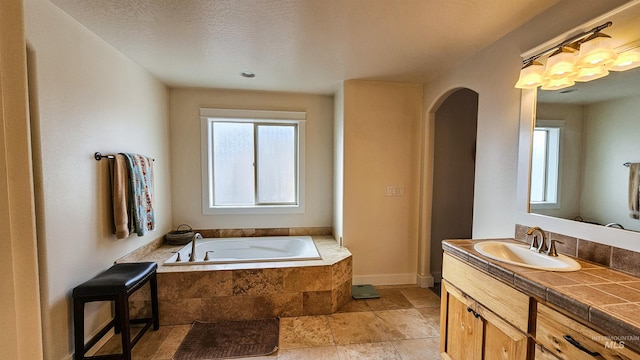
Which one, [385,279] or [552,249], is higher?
[552,249]

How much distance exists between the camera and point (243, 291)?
7.89 ft

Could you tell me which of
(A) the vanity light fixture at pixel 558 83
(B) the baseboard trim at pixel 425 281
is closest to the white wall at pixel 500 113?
(A) the vanity light fixture at pixel 558 83

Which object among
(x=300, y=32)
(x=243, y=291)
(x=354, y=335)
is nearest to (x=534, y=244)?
(x=354, y=335)

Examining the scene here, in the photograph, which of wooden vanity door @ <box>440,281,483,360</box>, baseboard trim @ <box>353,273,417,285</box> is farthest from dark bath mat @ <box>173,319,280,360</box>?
wooden vanity door @ <box>440,281,483,360</box>

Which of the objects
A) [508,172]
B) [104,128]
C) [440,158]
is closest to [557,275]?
[508,172]

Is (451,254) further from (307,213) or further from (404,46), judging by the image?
(307,213)

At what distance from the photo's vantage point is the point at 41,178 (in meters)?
1.53

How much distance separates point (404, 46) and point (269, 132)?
2.04m

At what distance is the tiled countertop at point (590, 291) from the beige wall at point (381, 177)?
1678mm

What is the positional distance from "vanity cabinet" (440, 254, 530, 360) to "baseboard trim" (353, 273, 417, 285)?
134 centimetres

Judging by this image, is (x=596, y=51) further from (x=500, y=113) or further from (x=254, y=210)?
(x=254, y=210)

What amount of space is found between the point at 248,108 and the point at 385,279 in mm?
2716

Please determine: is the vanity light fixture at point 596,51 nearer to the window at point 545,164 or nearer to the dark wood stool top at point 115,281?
the window at point 545,164

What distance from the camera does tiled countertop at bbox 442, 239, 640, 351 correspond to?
85 cm
